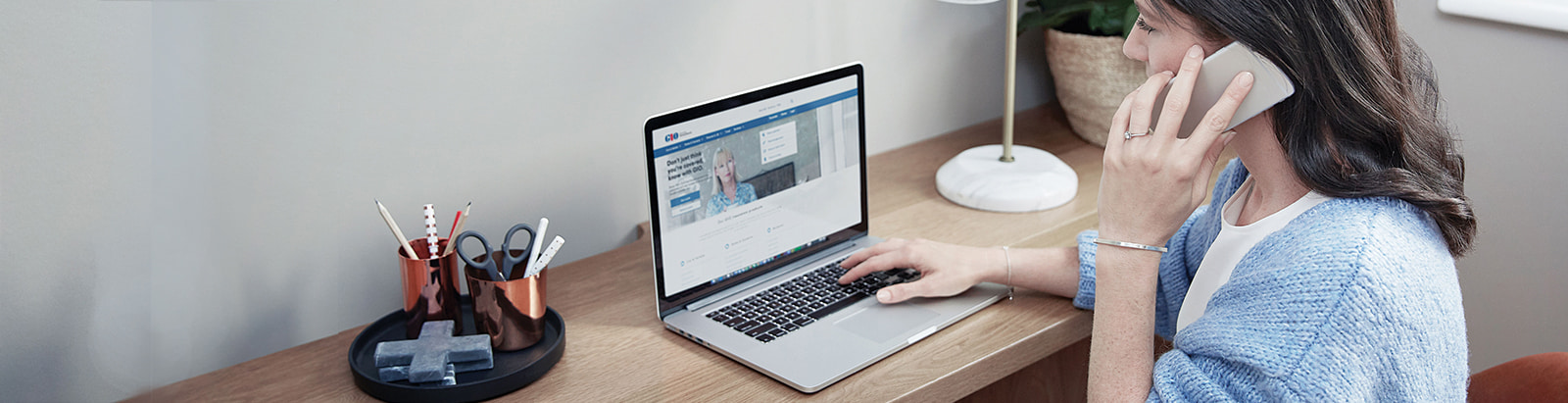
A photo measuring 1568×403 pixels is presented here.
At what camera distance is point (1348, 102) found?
3.01ft

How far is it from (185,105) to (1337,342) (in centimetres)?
109

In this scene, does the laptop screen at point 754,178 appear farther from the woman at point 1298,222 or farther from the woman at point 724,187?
the woman at point 1298,222

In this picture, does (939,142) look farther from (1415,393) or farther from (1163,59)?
(1415,393)

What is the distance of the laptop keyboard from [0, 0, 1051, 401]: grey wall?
0.32 metres

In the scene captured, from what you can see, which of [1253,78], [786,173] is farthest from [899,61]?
[1253,78]

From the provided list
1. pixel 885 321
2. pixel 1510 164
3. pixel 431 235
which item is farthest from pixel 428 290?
pixel 1510 164

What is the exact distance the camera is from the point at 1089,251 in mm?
1227

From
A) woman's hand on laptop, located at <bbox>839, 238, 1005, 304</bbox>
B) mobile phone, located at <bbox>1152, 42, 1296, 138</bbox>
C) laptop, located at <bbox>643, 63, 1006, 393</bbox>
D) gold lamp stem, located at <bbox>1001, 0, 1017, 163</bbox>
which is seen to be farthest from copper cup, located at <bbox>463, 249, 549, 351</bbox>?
gold lamp stem, located at <bbox>1001, 0, 1017, 163</bbox>

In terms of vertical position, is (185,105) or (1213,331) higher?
(185,105)

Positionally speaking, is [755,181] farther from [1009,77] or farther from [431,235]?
[1009,77]

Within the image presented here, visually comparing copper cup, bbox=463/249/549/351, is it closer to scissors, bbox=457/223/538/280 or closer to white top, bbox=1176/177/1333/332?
scissors, bbox=457/223/538/280

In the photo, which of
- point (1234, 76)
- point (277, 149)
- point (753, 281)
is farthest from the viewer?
point (753, 281)

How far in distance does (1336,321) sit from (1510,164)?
40.6 inches

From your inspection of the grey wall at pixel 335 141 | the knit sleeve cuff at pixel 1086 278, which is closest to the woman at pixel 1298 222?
the knit sleeve cuff at pixel 1086 278
